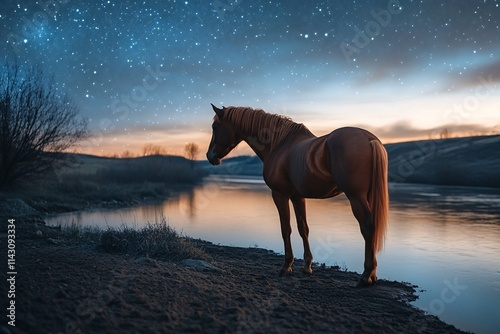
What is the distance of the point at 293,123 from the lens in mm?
5449

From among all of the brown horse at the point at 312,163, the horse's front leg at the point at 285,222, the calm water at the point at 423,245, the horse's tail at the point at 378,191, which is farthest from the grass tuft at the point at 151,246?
the horse's tail at the point at 378,191

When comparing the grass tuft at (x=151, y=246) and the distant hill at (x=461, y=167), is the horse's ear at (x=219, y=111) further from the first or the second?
the distant hill at (x=461, y=167)

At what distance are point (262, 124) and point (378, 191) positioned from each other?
2149mm

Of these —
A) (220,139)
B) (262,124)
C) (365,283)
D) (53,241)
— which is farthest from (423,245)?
(53,241)

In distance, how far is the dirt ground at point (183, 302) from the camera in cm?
259

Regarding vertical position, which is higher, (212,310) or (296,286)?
(212,310)

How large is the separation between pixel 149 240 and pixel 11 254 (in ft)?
7.21

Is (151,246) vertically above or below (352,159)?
below

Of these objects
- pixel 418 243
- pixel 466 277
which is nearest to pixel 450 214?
pixel 418 243

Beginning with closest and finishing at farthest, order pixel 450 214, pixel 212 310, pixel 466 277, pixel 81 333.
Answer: pixel 81 333, pixel 212 310, pixel 466 277, pixel 450 214

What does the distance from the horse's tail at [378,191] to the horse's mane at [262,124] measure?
5.12 feet

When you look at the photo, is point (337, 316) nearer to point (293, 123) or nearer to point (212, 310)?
point (212, 310)

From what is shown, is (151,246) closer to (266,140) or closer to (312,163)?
(266,140)

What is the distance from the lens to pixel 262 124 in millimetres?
5527
